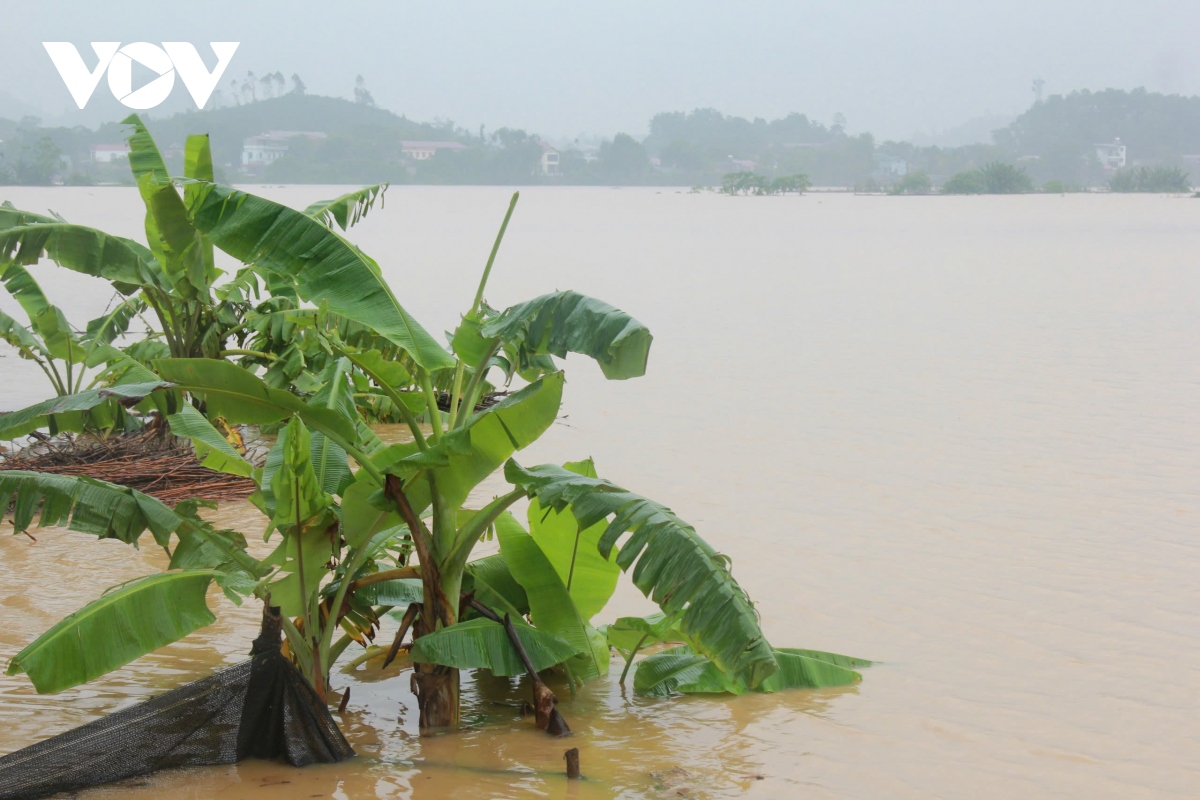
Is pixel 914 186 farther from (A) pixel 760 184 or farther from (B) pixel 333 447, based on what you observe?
(B) pixel 333 447

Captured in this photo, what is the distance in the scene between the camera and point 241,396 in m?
4.17

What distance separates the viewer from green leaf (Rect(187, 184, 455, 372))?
4277 mm

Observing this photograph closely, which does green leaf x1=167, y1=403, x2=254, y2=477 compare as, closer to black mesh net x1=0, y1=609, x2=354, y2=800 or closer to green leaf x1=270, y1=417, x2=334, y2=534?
green leaf x1=270, y1=417, x2=334, y2=534

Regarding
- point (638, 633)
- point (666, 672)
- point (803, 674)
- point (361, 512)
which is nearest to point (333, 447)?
point (361, 512)

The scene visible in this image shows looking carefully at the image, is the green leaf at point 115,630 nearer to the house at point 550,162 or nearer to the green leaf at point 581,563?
the green leaf at point 581,563

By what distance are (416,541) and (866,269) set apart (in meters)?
30.0

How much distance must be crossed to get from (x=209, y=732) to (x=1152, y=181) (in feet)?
406

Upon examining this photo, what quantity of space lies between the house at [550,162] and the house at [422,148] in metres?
9.87

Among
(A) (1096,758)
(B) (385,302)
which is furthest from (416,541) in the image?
(A) (1096,758)

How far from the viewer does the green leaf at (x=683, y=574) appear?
375cm

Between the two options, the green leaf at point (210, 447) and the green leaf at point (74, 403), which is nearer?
the green leaf at point (74, 403)

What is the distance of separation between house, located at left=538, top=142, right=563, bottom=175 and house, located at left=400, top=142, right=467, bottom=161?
32.4 ft

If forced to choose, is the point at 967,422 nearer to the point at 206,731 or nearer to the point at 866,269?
the point at 206,731

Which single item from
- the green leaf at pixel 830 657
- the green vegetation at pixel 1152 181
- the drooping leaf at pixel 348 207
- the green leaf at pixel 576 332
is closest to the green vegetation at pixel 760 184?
the green vegetation at pixel 1152 181
